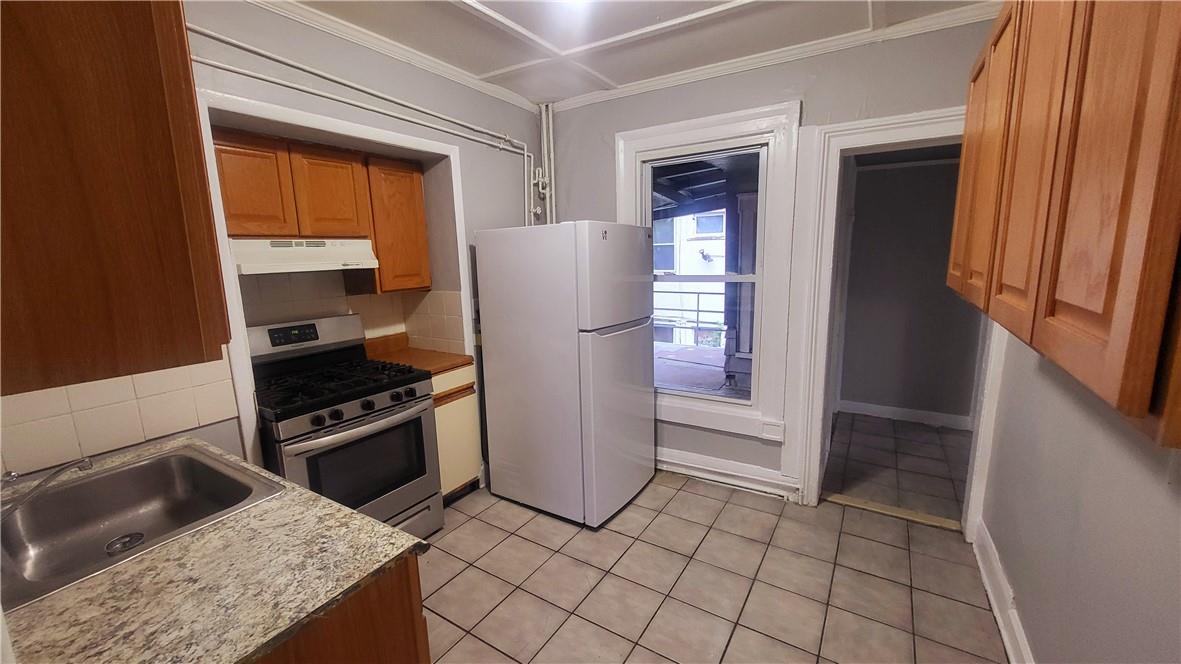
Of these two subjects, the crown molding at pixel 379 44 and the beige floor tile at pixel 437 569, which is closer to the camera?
the crown molding at pixel 379 44

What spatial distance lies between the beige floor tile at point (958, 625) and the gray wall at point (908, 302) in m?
2.54

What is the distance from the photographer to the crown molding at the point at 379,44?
71.1 inches

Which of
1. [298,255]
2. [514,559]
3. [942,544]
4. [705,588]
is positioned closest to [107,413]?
[298,255]

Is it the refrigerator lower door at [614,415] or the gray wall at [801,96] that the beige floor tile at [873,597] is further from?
the gray wall at [801,96]

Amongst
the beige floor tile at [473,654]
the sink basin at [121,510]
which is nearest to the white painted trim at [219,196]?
the sink basin at [121,510]

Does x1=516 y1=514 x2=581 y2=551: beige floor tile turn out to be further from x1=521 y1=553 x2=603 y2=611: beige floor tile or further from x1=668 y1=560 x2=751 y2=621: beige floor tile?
x1=668 y1=560 x2=751 y2=621: beige floor tile

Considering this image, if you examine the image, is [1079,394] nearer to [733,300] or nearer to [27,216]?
[733,300]

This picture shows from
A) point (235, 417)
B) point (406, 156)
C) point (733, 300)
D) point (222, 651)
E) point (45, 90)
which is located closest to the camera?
point (45, 90)

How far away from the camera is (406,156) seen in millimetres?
2482

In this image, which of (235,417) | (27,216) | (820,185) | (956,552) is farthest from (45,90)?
(956,552)

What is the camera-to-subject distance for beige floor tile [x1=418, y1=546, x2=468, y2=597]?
6.67 ft

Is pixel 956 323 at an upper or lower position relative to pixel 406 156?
lower

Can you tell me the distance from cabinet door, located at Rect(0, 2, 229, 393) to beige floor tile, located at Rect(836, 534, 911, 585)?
8.51 ft

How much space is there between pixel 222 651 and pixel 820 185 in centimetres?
270
